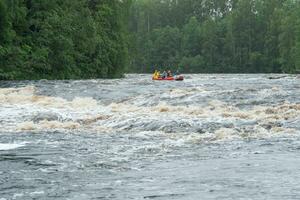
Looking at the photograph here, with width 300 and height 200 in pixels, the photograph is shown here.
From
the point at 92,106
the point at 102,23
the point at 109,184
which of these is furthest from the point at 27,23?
the point at 109,184

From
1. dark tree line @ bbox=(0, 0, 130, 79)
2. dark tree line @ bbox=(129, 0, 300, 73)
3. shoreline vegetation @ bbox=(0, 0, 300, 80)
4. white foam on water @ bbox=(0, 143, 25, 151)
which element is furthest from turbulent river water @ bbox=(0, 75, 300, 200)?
dark tree line @ bbox=(129, 0, 300, 73)

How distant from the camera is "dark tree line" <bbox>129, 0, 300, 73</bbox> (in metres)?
78.5

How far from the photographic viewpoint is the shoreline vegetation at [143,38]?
129ft

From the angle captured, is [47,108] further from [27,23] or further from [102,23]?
[102,23]

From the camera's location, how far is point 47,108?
18.9 meters

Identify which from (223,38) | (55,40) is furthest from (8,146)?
(223,38)

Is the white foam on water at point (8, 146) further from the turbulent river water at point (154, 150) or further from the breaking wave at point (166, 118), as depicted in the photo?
the breaking wave at point (166, 118)

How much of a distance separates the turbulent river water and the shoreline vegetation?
66.1ft

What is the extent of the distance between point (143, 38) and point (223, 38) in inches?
541

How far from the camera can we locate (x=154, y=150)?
1130cm

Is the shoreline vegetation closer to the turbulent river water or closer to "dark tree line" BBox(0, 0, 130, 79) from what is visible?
"dark tree line" BBox(0, 0, 130, 79)

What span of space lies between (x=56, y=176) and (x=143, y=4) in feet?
299

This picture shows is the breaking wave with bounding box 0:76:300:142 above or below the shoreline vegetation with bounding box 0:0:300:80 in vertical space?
below

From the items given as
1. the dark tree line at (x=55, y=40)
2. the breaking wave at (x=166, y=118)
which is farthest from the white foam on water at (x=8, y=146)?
the dark tree line at (x=55, y=40)
